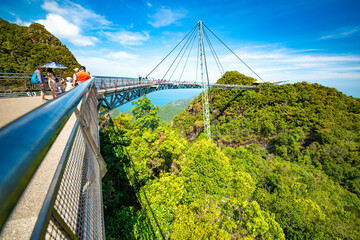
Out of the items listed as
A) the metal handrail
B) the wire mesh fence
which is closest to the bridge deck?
the wire mesh fence

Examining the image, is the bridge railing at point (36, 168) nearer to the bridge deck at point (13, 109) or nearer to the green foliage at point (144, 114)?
the bridge deck at point (13, 109)

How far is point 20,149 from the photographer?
45 centimetres

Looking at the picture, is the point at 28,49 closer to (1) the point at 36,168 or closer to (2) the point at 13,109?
(2) the point at 13,109

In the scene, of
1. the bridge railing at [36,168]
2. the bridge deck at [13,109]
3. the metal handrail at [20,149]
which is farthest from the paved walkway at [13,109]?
the metal handrail at [20,149]

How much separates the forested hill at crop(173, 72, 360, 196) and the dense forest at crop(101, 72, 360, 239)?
20 centimetres

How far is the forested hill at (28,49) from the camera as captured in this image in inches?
1084

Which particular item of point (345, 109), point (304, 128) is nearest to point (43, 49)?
point (304, 128)

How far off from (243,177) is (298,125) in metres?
32.1

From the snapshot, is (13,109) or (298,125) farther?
(298,125)

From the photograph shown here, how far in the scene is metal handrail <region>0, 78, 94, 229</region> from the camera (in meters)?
0.34

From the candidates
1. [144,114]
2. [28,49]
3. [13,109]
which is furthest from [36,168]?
[28,49]

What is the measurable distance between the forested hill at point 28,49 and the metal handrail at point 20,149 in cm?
3650

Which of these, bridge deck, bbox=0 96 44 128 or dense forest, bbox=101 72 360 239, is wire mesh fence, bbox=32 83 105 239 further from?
dense forest, bbox=101 72 360 239

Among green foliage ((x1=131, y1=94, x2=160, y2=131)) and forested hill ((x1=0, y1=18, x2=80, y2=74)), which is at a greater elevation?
forested hill ((x1=0, y1=18, x2=80, y2=74))
